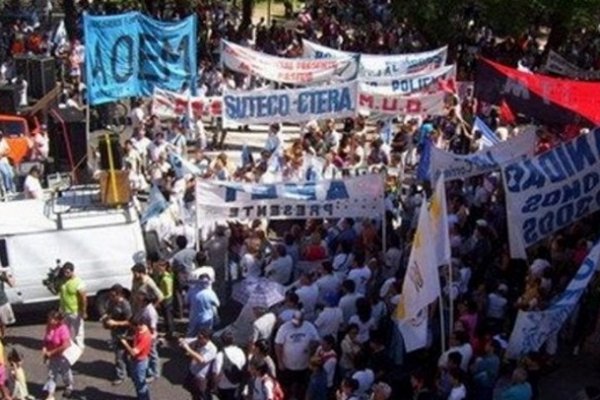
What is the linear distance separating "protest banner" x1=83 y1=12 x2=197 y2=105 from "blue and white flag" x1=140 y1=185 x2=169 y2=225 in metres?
4.56

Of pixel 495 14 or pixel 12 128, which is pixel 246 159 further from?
pixel 495 14

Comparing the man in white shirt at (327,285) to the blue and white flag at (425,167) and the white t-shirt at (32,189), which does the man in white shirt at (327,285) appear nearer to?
the blue and white flag at (425,167)

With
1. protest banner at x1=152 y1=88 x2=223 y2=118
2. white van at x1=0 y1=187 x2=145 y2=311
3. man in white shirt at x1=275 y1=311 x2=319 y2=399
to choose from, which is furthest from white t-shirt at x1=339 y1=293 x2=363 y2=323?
protest banner at x1=152 y1=88 x2=223 y2=118

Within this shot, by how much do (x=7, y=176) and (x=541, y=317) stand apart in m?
10.8

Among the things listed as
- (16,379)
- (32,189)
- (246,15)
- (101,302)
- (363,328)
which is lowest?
(246,15)

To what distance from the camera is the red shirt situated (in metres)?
12.1

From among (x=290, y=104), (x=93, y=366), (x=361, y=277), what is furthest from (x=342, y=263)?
(x=290, y=104)

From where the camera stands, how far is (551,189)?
13289 millimetres

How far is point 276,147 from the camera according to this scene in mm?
18875

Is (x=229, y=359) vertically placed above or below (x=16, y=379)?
above

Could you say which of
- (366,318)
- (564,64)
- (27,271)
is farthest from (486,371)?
(564,64)

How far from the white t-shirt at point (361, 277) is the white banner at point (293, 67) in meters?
9.68

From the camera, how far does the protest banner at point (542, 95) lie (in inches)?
647

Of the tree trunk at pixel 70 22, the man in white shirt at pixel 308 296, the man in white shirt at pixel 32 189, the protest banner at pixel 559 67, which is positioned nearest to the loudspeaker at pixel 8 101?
the man in white shirt at pixel 32 189
